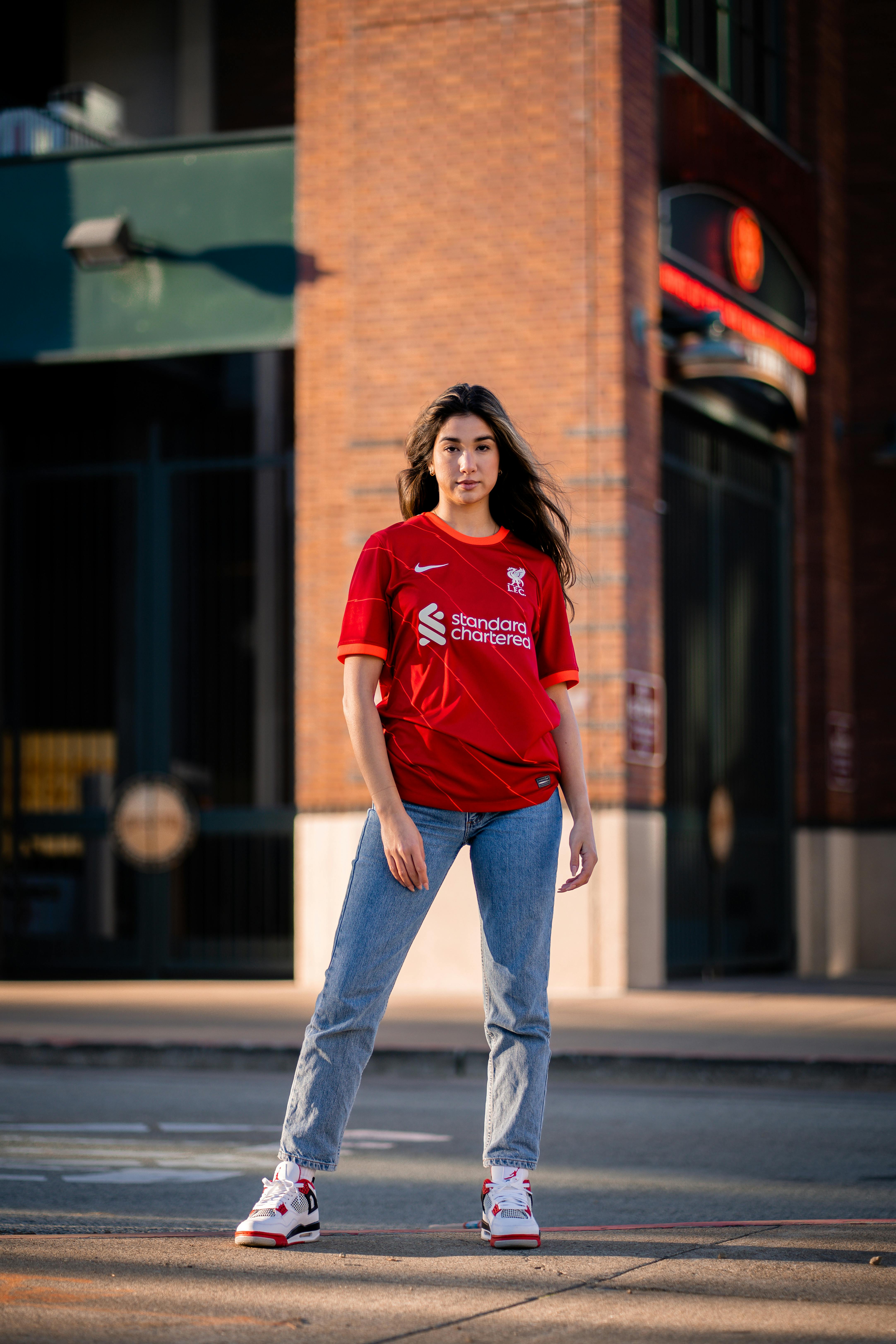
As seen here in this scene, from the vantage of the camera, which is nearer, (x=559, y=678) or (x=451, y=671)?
(x=451, y=671)

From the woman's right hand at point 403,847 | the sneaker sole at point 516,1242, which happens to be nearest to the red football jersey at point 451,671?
the woman's right hand at point 403,847

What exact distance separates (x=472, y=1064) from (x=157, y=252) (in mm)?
7767

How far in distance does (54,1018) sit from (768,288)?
355 inches

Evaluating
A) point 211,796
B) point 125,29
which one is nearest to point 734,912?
point 211,796

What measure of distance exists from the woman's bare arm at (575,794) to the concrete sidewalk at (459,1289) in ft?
2.98

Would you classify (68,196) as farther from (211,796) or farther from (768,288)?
(768,288)

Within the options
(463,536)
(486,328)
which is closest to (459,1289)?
(463,536)

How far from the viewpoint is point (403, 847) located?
429 cm

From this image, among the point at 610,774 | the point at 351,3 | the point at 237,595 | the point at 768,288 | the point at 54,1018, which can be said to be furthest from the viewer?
the point at 768,288

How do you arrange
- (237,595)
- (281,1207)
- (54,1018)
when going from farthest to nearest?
1. (237,595)
2. (54,1018)
3. (281,1207)

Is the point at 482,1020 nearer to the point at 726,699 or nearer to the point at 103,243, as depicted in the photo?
the point at 726,699

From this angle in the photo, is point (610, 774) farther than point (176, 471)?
No

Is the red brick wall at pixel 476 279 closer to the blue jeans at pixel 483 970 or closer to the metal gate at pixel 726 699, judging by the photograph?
the metal gate at pixel 726 699

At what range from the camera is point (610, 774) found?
1323 cm
